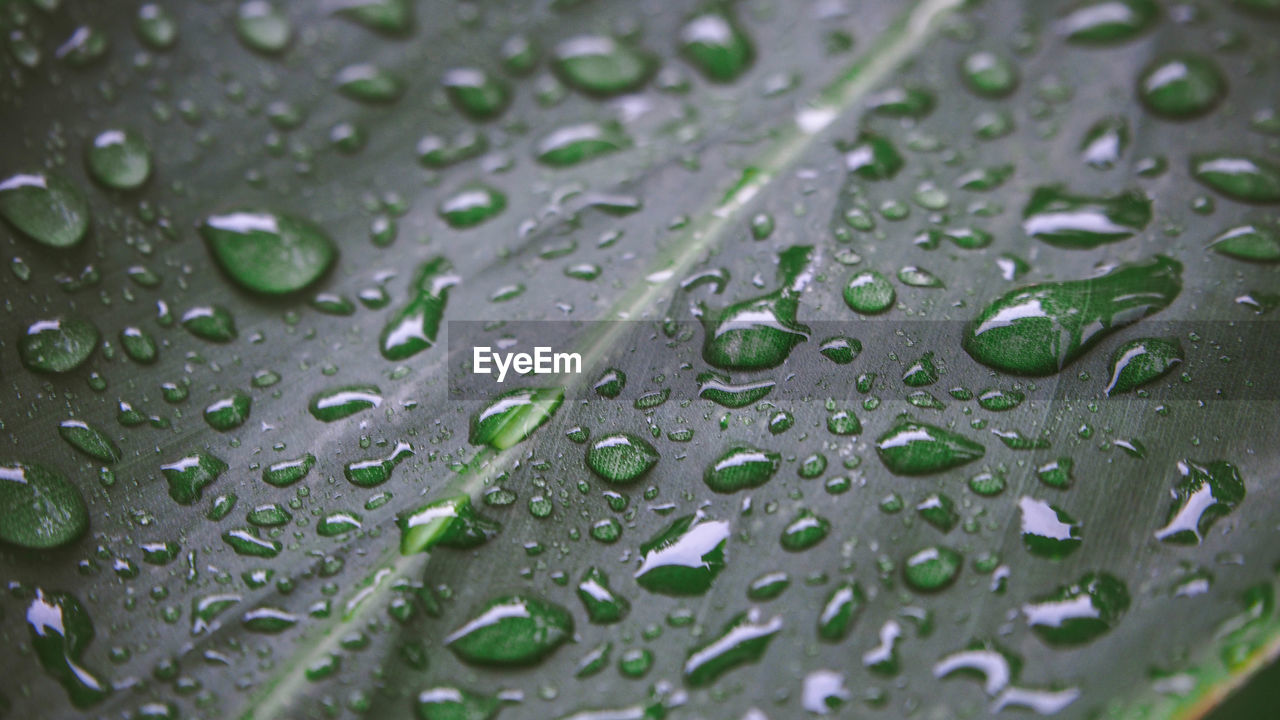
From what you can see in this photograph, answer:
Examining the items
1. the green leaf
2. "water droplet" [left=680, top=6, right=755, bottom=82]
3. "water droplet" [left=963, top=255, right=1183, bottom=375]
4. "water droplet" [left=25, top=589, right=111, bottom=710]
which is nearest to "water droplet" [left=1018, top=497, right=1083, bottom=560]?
the green leaf

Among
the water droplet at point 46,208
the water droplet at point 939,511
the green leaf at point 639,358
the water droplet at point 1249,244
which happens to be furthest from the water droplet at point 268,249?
the water droplet at point 1249,244

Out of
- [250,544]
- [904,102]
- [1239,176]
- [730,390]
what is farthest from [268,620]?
[1239,176]

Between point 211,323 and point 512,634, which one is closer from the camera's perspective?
point 512,634

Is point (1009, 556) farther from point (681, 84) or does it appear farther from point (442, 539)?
point (681, 84)

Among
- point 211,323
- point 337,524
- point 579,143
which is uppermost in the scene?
point 579,143

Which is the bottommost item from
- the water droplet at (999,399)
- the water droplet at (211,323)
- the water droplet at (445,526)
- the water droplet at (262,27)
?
the water droplet at (445,526)

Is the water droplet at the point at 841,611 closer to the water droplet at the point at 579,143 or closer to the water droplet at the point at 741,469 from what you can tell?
the water droplet at the point at 741,469

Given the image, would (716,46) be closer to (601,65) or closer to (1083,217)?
(601,65)
